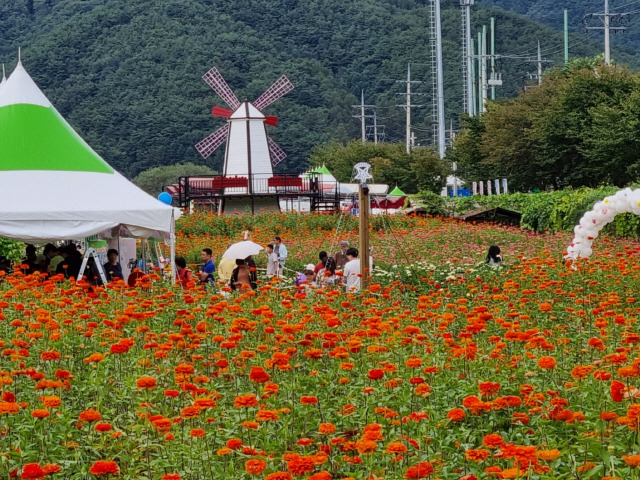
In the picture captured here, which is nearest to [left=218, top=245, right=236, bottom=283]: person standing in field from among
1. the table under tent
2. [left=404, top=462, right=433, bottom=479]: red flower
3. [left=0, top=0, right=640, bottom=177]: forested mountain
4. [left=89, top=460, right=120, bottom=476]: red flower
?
the table under tent

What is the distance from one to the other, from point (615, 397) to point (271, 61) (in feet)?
332

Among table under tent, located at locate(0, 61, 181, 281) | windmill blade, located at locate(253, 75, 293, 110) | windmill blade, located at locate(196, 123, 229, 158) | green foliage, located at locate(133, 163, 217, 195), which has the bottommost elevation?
table under tent, located at locate(0, 61, 181, 281)

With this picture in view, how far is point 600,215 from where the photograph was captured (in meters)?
15.6

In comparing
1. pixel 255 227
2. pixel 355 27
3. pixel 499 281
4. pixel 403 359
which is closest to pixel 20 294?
pixel 403 359

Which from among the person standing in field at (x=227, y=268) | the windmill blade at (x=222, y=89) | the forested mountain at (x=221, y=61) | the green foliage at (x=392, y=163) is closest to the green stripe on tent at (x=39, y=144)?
the person standing in field at (x=227, y=268)

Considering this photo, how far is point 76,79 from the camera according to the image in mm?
94438

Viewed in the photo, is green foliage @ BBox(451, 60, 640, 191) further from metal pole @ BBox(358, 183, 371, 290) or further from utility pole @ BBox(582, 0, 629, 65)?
metal pole @ BBox(358, 183, 371, 290)

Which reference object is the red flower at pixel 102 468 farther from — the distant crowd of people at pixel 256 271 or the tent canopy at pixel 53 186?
the tent canopy at pixel 53 186

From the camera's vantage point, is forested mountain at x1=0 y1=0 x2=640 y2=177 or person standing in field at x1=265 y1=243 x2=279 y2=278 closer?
person standing in field at x1=265 y1=243 x2=279 y2=278

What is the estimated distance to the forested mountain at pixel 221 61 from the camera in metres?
92.8

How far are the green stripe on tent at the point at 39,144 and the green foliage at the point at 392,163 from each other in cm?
3778

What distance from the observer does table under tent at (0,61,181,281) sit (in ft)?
41.0

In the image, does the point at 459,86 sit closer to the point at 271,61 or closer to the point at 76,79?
the point at 271,61

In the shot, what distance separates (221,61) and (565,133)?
225ft
